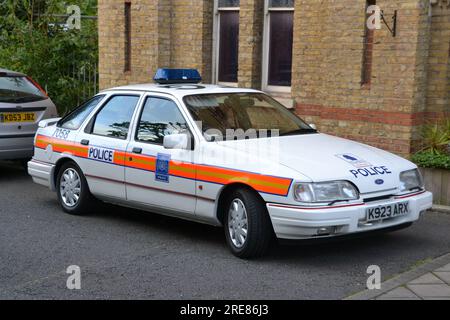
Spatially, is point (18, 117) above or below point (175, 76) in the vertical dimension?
below

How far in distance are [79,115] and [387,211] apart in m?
4.14

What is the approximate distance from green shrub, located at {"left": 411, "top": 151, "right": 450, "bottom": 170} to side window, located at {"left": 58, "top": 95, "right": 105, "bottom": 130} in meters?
4.23

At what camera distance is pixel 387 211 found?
6.90 metres

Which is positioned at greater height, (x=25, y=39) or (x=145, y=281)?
(x=25, y=39)

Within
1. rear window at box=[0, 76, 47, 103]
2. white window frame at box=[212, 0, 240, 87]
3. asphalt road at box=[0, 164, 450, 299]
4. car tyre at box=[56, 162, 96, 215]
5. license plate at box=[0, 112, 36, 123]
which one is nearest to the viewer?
asphalt road at box=[0, 164, 450, 299]

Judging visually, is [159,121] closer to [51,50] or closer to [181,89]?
[181,89]

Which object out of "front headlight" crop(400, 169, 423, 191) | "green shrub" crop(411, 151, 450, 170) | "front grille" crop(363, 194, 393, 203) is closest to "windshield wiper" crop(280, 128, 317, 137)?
"front headlight" crop(400, 169, 423, 191)

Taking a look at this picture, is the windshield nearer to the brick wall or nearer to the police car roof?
the police car roof

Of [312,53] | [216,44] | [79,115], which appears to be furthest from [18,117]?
[312,53]

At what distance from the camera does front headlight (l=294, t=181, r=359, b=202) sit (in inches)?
260

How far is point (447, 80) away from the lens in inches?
416
